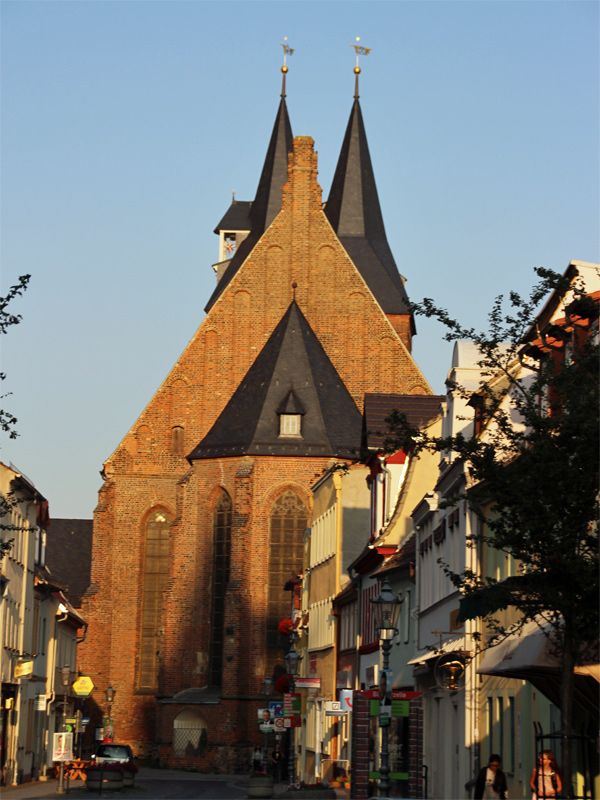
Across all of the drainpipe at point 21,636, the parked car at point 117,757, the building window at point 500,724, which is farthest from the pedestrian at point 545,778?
the drainpipe at point 21,636

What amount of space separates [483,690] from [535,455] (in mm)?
10993

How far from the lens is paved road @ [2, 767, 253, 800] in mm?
37562

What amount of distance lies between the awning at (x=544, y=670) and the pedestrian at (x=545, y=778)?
96cm

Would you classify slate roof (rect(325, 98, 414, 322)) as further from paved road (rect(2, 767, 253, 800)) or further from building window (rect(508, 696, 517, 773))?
building window (rect(508, 696, 517, 773))

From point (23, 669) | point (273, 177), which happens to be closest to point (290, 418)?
point (273, 177)

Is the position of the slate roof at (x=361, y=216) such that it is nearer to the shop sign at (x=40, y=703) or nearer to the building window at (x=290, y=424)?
the building window at (x=290, y=424)

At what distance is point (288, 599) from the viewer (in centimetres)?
6116

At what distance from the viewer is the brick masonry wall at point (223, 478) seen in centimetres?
6112

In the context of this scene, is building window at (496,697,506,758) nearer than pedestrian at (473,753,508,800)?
No

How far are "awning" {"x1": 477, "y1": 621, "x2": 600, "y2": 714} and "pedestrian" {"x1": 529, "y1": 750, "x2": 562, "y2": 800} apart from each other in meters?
0.96

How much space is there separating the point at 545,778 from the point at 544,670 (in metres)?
1.20

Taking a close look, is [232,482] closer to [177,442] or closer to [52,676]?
[177,442]

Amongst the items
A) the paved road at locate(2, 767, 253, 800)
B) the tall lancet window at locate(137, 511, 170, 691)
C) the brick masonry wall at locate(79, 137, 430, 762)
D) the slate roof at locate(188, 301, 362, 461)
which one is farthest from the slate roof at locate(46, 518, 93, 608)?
the paved road at locate(2, 767, 253, 800)

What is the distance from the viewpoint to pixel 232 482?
62.9 m
